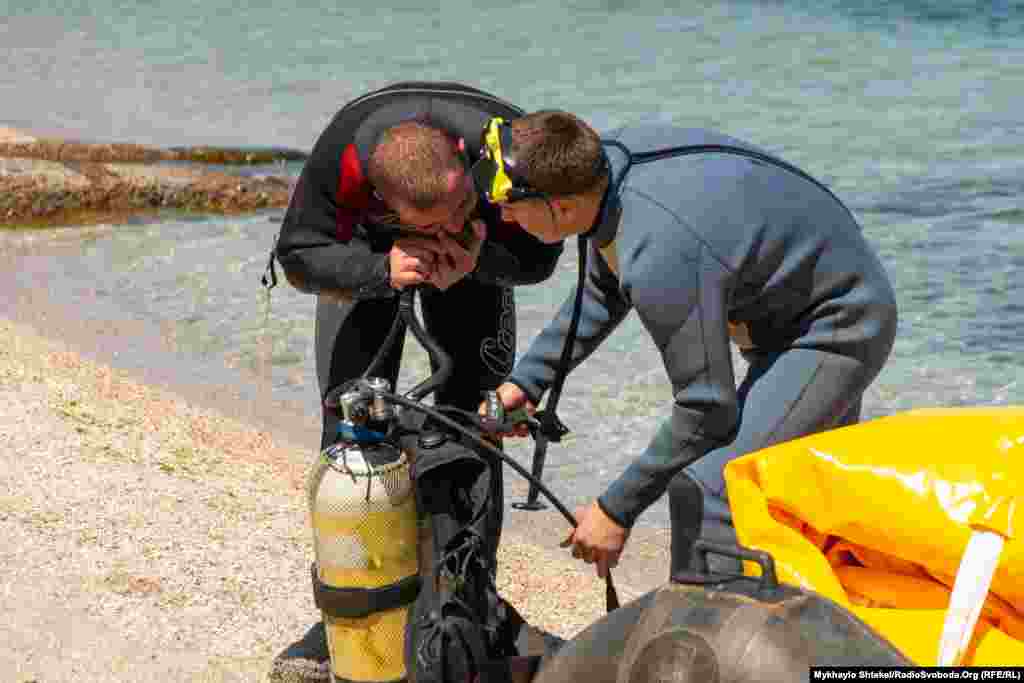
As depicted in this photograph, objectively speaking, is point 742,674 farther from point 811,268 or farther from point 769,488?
point 811,268

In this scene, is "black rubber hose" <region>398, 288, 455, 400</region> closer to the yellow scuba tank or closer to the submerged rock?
the yellow scuba tank

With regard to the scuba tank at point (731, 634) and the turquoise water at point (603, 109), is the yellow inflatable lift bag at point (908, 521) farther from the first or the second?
the turquoise water at point (603, 109)

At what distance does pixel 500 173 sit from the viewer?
3.06 m

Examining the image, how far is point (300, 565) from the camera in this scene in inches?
187

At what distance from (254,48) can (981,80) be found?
323 inches

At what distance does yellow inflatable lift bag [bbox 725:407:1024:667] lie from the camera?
2521mm

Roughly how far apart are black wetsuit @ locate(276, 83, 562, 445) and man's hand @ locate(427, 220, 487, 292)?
109 millimetres

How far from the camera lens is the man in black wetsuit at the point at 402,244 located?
3406 mm

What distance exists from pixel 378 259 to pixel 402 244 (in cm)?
9

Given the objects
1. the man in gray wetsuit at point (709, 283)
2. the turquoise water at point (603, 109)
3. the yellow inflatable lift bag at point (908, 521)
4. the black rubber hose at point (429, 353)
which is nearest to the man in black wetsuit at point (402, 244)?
the black rubber hose at point (429, 353)

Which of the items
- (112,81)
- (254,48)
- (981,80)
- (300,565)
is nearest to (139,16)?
(254,48)

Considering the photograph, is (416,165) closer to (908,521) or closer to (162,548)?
(908,521)

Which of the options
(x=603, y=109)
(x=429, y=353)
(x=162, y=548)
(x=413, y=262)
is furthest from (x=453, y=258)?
(x=603, y=109)

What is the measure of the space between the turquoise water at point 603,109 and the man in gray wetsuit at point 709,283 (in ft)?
8.65
